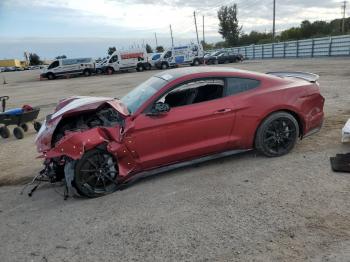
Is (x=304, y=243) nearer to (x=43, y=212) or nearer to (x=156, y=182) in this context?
(x=156, y=182)

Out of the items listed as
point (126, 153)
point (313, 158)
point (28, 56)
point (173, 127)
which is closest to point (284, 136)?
point (313, 158)

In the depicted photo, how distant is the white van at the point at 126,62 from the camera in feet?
131

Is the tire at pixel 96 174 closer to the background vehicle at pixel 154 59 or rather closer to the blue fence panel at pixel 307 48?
the blue fence panel at pixel 307 48

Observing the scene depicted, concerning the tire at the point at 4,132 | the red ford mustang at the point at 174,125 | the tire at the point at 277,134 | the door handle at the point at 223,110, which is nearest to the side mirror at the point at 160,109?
the red ford mustang at the point at 174,125

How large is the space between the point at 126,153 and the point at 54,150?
3.10ft

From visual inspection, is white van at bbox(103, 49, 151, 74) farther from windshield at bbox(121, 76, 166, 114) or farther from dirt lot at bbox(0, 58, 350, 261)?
dirt lot at bbox(0, 58, 350, 261)

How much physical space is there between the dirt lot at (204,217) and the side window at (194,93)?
1.05m

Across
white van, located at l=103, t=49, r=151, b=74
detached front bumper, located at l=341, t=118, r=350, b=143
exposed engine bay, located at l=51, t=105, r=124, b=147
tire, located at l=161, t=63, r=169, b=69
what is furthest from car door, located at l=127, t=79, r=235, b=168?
white van, located at l=103, t=49, r=151, b=74

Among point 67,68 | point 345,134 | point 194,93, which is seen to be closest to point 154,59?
point 67,68

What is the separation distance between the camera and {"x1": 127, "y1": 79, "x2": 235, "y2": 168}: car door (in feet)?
16.9

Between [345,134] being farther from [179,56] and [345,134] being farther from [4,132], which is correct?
[179,56]

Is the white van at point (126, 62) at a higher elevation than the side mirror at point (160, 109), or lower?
lower

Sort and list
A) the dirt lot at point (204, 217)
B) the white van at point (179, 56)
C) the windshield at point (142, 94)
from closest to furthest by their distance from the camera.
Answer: the dirt lot at point (204, 217), the windshield at point (142, 94), the white van at point (179, 56)

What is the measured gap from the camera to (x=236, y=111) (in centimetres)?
555
